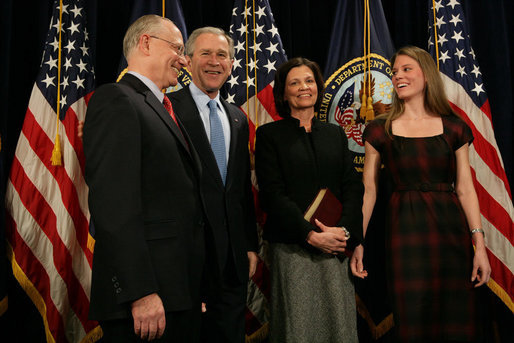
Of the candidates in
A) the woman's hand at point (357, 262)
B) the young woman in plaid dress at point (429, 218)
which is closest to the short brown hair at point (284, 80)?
the young woman in plaid dress at point (429, 218)

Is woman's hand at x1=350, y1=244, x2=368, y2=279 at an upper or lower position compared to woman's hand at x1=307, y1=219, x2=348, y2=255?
lower

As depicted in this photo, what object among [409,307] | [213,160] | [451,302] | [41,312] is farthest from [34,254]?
[451,302]

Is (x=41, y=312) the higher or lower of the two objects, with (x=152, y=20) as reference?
lower

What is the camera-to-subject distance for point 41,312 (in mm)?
2484

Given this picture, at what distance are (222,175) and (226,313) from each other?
1.95ft

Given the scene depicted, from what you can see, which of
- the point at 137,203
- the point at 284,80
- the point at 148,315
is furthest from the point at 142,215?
the point at 284,80

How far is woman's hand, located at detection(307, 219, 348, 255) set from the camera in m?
1.94

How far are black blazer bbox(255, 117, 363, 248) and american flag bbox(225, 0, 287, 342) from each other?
1.79 feet

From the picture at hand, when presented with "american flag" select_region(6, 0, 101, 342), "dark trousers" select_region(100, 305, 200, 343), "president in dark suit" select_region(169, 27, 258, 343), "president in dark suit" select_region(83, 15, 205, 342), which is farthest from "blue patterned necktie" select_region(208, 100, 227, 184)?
"american flag" select_region(6, 0, 101, 342)

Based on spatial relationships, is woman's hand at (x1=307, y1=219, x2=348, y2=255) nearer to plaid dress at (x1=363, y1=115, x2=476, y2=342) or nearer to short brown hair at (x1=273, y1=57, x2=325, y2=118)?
plaid dress at (x1=363, y1=115, x2=476, y2=342)

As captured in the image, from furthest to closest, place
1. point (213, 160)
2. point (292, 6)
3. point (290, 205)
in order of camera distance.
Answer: point (292, 6) → point (290, 205) → point (213, 160)

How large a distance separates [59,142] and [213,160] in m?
1.17

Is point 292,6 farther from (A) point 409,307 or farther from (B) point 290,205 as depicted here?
(A) point 409,307

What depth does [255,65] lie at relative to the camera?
2.82 m
